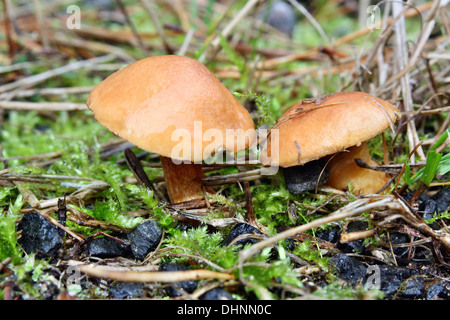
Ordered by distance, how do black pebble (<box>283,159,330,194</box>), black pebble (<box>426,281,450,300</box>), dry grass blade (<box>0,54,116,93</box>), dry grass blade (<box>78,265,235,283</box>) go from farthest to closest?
dry grass blade (<box>0,54,116,93</box>) < black pebble (<box>283,159,330,194</box>) < black pebble (<box>426,281,450,300</box>) < dry grass blade (<box>78,265,235,283</box>)

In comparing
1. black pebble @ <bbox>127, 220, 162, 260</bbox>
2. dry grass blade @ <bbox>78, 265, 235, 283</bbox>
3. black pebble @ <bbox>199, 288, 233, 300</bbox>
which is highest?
black pebble @ <bbox>127, 220, 162, 260</bbox>

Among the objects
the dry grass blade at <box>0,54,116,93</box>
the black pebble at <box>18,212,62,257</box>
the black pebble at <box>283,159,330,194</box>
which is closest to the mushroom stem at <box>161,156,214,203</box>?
the black pebble at <box>283,159,330,194</box>

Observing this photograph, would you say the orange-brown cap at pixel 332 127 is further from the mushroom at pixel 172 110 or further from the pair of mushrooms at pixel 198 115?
the mushroom at pixel 172 110

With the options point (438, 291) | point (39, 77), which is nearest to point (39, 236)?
point (438, 291)

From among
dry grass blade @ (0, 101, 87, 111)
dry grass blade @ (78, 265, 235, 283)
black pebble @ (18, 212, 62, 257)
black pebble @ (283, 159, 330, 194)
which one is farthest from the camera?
dry grass blade @ (0, 101, 87, 111)

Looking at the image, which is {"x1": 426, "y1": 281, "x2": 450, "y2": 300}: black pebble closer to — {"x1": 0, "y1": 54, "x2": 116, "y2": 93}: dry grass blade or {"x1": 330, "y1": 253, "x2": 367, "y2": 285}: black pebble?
{"x1": 330, "y1": 253, "x2": 367, "y2": 285}: black pebble

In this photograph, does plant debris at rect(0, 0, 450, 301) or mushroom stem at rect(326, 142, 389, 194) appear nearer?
plant debris at rect(0, 0, 450, 301)
